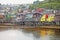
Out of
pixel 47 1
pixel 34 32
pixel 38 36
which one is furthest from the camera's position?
pixel 47 1

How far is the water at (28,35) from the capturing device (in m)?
2.97

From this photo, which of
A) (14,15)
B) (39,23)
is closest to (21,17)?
(14,15)

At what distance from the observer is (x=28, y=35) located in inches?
123

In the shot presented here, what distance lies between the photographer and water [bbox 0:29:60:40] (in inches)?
117

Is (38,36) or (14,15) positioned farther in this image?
(14,15)

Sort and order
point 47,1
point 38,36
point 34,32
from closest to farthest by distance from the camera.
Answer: point 38,36 → point 34,32 → point 47,1

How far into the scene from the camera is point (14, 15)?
3633 mm

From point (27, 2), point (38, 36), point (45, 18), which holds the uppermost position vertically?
point (27, 2)

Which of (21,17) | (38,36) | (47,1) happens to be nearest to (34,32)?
(38,36)

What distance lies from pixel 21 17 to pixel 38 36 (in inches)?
27.3

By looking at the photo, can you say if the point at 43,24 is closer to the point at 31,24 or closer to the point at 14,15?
the point at 31,24

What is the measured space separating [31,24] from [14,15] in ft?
1.31

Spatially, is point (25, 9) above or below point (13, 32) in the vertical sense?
above

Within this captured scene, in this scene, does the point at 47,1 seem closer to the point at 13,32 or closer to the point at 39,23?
the point at 39,23
